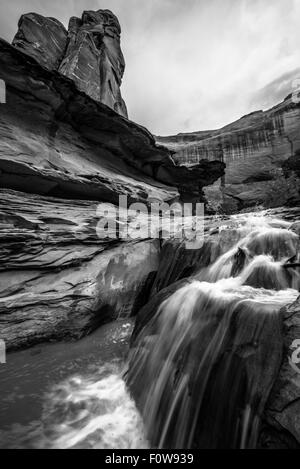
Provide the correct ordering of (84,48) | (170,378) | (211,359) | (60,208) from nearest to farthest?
(211,359)
(170,378)
(60,208)
(84,48)

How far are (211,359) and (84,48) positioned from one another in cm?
2740

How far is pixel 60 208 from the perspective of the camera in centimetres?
904

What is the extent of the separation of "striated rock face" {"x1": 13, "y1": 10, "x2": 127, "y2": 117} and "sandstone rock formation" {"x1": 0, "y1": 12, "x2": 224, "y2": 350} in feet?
38.1

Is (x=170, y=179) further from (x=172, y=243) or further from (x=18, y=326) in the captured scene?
(x=18, y=326)

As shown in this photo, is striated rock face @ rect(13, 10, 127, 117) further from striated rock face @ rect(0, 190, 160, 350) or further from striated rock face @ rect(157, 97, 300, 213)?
striated rock face @ rect(0, 190, 160, 350)

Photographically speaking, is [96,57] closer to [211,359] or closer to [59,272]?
[59,272]

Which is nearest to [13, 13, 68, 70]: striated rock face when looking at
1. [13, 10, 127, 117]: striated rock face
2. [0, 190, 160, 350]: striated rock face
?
[13, 10, 127, 117]: striated rock face

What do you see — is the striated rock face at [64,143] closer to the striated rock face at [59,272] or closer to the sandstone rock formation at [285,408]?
the striated rock face at [59,272]

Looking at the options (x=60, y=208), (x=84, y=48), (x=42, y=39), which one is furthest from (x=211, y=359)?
(x=42, y=39)

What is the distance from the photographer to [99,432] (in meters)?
3.60

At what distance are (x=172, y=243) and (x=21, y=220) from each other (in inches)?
193

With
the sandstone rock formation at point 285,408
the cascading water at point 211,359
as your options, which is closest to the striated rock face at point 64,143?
the cascading water at point 211,359

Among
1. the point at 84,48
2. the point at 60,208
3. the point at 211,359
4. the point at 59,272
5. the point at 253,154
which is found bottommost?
the point at 211,359

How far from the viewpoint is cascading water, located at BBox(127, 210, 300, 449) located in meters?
2.94
